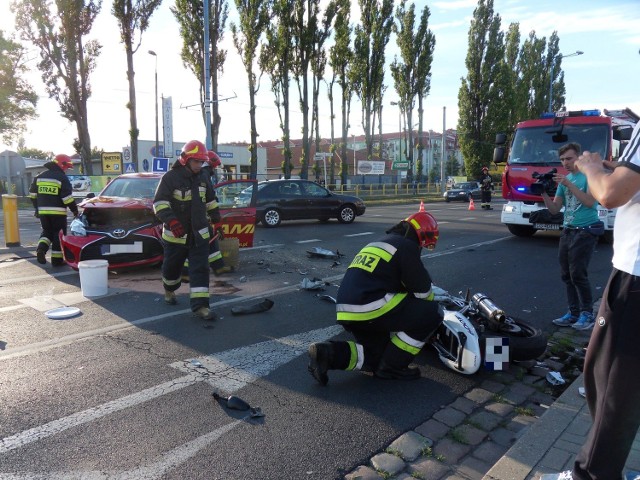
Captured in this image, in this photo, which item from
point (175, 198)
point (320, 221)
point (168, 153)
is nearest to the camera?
point (175, 198)

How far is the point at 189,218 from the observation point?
582cm

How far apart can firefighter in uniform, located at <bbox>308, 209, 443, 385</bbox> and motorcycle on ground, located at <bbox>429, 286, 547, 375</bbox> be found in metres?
0.27

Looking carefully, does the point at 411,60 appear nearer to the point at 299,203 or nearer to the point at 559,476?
the point at 299,203

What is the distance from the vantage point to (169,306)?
6.19m

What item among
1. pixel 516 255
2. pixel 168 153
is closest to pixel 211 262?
pixel 516 255

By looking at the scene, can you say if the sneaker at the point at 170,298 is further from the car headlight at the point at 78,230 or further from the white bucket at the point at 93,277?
the car headlight at the point at 78,230

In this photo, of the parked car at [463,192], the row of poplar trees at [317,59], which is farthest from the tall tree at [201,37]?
the parked car at [463,192]

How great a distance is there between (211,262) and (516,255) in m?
6.48

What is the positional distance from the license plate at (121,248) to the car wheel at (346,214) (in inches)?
392

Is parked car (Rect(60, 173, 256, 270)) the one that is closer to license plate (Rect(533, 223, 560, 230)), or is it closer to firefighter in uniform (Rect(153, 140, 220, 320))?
firefighter in uniform (Rect(153, 140, 220, 320))

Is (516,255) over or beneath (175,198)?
beneath

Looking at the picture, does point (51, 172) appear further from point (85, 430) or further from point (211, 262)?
point (85, 430)

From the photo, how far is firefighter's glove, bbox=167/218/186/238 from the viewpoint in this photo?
550 cm

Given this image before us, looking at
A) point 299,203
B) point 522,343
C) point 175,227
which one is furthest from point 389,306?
point 299,203
